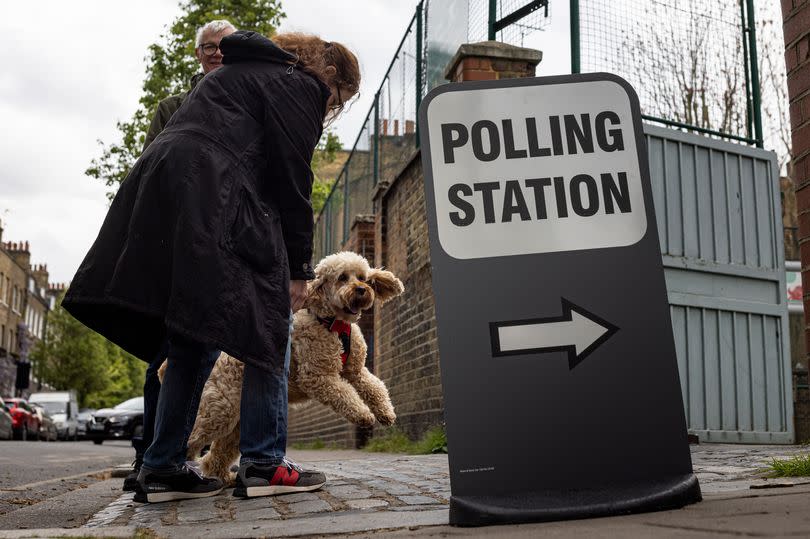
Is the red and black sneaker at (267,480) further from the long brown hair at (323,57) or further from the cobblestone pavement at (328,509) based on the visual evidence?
the long brown hair at (323,57)

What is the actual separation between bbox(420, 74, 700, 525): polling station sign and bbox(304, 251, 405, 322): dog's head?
1.95 meters

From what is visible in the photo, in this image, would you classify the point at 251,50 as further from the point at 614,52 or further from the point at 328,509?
the point at 614,52

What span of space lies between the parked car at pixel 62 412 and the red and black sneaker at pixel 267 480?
3312cm

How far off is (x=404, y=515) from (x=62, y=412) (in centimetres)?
3738

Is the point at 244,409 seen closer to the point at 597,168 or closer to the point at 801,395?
the point at 597,168

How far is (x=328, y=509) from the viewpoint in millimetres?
3238

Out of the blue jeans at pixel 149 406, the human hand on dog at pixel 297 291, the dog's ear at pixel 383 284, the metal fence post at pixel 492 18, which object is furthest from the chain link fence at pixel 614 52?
the blue jeans at pixel 149 406

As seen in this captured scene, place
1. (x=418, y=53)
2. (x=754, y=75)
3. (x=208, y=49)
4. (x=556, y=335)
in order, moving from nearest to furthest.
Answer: (x=556, y=335) → (x=208, y=49) → (x=754, y=75) → (x=418, y=53)

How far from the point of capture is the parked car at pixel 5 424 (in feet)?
80.3

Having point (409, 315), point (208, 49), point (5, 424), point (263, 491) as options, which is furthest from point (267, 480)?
point (5, 424)

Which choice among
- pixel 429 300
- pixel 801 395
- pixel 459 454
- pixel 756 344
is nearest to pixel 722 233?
pixel 756 344

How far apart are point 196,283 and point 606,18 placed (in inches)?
205

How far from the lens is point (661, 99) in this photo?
1115cm

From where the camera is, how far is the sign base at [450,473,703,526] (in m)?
2.52
